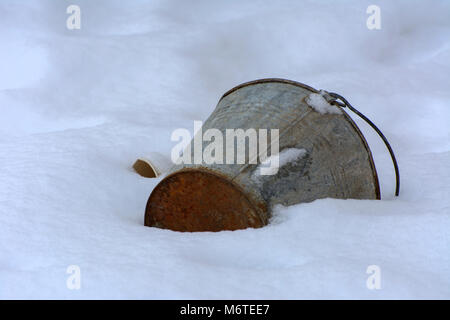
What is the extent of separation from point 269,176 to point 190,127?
61.8 inches

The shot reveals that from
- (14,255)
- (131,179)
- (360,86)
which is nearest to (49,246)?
(14,255)

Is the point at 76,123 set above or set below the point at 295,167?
above

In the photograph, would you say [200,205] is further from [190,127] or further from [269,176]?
[190,127]

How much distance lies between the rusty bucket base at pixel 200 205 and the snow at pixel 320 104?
20.8 inches

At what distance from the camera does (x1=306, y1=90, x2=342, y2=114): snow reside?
108 inches

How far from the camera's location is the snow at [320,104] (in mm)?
2750

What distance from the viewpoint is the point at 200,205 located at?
261 centimetres

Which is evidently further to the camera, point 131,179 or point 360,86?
point 360,86

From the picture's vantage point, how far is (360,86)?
469 cm

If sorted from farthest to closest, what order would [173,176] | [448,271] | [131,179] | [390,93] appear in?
[390,93], [131,179], [173,176], [448,271]

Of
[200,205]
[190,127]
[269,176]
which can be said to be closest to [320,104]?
[269,176]

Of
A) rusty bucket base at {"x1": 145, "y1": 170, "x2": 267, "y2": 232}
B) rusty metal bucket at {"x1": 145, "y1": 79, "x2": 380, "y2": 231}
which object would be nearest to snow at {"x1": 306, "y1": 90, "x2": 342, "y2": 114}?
rusty metal bucket at {"x1": 145, "y1": 79, "x2": 380, "y2": 231}

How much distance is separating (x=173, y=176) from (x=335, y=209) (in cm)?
67
